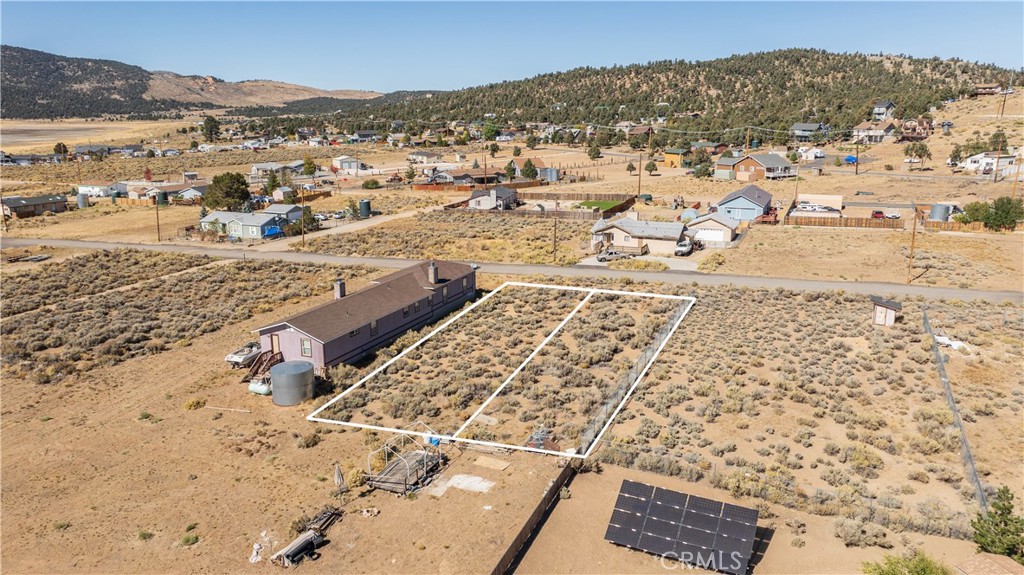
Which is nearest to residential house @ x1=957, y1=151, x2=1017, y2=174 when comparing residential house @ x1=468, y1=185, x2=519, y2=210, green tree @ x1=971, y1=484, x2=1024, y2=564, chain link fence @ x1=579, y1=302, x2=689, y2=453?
residential house @ x1=468, y1=185, x2=519, y2=210

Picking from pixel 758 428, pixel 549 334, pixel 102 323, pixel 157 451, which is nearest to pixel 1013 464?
pixel 758 428

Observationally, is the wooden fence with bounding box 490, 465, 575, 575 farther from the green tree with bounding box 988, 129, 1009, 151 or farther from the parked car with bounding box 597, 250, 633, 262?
the green tree with bounding box 988, 129, 1009, 151

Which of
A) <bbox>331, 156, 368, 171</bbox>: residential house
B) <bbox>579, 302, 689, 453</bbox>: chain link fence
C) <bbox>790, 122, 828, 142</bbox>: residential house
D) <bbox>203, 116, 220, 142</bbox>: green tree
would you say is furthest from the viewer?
<bbox>203, 116, 220, 142</bbox>: green tree

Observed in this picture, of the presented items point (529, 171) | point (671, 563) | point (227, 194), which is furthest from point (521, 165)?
point (671, 563)

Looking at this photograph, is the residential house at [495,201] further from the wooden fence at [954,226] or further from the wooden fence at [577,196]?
the wooden fence at [954,226]

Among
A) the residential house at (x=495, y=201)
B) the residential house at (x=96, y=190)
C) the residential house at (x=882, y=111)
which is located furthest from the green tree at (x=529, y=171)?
the residential house at (x=882, y=111)

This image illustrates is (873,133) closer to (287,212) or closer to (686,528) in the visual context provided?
→ (287,212)
